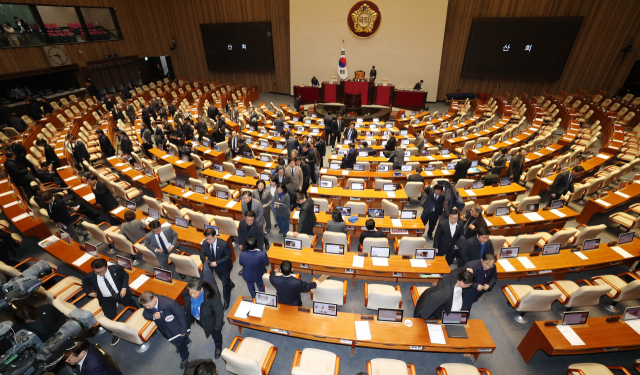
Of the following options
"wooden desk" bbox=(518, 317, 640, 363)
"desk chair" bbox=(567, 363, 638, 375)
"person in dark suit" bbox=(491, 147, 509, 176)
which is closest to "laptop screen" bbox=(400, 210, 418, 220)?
"wooden desk" bbox=(518, 317, 640, 363)

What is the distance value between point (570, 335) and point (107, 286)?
6.93m

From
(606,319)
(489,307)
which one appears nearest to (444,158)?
(489,307)

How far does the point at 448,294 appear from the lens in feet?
13.0

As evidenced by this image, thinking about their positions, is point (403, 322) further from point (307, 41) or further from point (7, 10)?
point (7, 10)

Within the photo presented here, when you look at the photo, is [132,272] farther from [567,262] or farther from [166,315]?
[567,262]

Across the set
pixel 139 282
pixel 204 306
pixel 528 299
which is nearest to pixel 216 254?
pixel 204 306

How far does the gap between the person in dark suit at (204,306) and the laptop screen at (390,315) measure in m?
2.28

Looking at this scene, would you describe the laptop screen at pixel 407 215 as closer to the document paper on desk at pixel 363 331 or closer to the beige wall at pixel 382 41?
the document paper on desk at pixel 363 331

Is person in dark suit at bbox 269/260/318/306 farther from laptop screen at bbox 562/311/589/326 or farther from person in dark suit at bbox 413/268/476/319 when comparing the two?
laptop screen at bbox 562/311/589/326

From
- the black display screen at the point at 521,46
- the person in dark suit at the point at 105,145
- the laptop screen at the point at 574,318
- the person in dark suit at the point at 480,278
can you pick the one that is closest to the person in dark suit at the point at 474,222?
the person in dark suit at the point at 480,278

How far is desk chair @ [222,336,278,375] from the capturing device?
3.29 meters

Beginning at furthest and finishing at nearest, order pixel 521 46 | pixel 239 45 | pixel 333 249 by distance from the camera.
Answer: pixel 239 45, pixel 521 46, pixel 333 249

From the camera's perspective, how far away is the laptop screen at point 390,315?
13.3 ft

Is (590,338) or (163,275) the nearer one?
(590,338)
